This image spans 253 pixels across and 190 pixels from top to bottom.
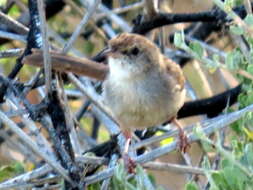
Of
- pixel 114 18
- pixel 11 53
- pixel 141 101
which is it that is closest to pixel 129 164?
pixel 141 101

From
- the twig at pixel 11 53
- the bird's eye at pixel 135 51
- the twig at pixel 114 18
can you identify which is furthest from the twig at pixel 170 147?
the twig at pixel 114 18

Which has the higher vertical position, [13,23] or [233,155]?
[233,155]

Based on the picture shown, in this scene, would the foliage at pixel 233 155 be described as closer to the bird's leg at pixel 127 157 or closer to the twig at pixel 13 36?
the bird's leg at pixel 127 157

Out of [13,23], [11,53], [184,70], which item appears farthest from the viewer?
[184,70]

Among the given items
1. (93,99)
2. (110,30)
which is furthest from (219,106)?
(110,30)

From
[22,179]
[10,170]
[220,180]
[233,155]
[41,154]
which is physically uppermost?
[233,155]

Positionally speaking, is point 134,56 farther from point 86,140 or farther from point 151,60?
point 86,140

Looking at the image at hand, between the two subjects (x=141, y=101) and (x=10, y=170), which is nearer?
(x=10, y=170)

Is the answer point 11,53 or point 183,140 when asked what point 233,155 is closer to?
point 183,140
